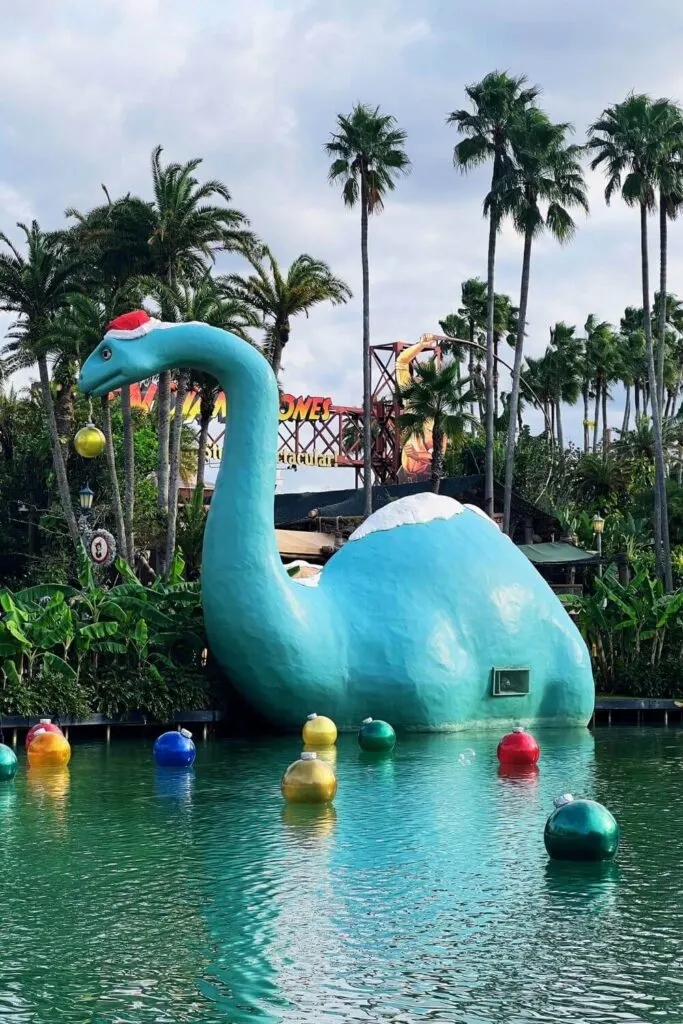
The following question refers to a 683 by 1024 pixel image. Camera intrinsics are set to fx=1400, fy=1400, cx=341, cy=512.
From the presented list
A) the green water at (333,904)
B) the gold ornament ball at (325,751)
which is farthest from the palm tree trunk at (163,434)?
the green water at (333,904)

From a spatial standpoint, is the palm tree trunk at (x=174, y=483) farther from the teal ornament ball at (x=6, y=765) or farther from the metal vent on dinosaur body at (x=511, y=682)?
the teal ornament ball at (x=6, y=765)

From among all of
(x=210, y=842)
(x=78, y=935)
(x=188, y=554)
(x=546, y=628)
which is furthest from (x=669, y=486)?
(x=78, y=935)

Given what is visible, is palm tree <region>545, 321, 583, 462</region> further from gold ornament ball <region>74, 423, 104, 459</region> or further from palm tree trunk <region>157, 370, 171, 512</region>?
gold ornament ball <region>74, 423, 104, 459</region>

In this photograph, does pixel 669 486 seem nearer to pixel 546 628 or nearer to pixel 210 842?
pixel 546 628

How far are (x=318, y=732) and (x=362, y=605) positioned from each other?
121 inches

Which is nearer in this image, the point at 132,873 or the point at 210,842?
the point at 132,873

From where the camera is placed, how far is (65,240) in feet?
109

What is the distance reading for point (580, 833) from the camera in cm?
1105

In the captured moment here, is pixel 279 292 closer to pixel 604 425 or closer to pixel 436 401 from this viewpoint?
pixel 436 401

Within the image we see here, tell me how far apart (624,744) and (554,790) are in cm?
596

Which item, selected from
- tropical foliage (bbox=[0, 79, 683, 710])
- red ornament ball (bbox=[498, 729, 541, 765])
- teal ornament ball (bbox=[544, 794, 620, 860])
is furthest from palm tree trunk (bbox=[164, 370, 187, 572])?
teal ornament ball (bbox=[544, 794, 620, 860])

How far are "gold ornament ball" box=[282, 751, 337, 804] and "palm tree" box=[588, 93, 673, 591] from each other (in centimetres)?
2192

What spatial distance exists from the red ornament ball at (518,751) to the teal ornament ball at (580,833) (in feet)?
19.8

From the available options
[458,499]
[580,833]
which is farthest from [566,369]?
[580,833]
